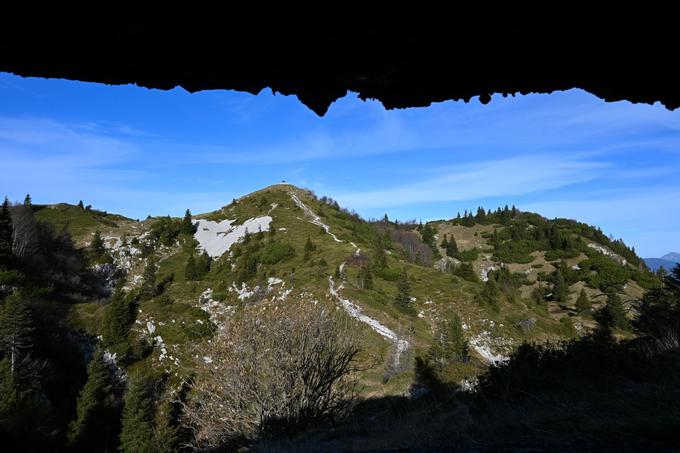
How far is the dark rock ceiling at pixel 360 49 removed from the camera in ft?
7.73

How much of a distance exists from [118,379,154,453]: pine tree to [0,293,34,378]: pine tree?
6.36 meters

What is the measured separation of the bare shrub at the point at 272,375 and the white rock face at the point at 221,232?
1506 inches

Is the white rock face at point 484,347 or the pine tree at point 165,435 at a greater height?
the white rock face at point 484,347

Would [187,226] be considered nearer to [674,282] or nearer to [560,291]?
[560,291]

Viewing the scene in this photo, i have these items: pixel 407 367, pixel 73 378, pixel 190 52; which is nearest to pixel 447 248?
pixel 407 367

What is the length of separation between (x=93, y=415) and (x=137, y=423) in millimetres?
2941

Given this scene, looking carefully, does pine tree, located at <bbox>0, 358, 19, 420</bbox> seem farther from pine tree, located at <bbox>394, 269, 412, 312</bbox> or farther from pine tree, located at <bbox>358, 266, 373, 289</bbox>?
pine tree, located at <bbox>394, 269, 412, 312</bbox>

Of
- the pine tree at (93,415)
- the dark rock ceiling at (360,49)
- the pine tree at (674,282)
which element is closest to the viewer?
the dark rock ceiling at (360,49)

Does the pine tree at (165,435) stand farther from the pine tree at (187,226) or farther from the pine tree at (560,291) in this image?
the pine tree at (560,291)

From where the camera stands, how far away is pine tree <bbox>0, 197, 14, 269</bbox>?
33.2m

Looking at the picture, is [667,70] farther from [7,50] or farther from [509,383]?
[509,383]

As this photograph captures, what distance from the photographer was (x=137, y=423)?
19.3 m

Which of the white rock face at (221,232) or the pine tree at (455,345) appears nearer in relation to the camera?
the pine tree at (455,345)

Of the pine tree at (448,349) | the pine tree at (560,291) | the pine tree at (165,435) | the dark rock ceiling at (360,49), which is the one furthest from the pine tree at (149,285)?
the pine tree at (560,291)
